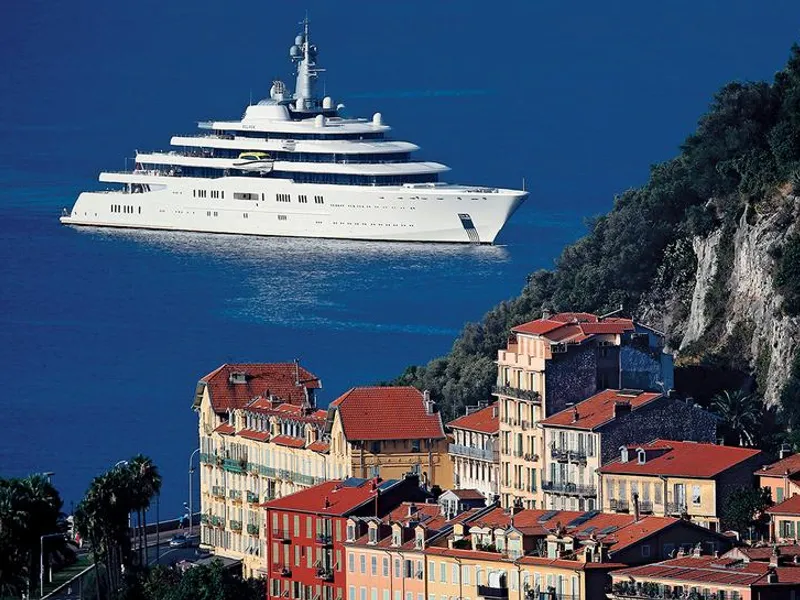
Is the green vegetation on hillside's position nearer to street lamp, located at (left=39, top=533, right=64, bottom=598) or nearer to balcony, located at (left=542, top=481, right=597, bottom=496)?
street lamp, located at (left=39, top=533, right=64, bottom=598)

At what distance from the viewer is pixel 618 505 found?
88125 mm

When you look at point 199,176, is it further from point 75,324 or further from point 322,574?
point 322,574

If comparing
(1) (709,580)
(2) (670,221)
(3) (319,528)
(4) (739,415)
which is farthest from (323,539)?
(2) (670,221)

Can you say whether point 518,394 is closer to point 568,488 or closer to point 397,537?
point 568,488

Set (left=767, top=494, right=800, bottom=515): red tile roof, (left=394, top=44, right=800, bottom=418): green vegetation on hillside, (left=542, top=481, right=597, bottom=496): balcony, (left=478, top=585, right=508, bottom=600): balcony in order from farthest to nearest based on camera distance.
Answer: (left=394, top=44, right=800, bottom=418): green vegetation on hillside < (left=542, top=481, right=597, bottom=496): balcony < (left=767, top=494, right=800, bottom=515): red tile roof < (left=478, top=585, right=508, bottom=600): balcony

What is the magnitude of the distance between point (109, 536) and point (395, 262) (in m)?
83.1

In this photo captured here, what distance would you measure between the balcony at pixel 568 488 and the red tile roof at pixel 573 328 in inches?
153

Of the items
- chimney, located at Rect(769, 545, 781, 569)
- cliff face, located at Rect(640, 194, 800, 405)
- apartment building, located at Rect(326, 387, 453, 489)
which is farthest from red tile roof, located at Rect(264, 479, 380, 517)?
cliff face, located at Rect(640, 194, 800, 405)

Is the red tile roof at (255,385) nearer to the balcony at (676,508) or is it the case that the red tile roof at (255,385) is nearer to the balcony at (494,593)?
the balcony at (676,508)

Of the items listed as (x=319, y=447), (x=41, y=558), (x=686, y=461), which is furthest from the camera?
(x=319, y=447)

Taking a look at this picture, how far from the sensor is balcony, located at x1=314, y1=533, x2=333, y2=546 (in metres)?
88.4

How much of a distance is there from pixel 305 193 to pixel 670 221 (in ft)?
260

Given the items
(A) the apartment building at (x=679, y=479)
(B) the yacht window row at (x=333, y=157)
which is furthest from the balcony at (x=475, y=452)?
(B) the yacht window row at (x=333, y=157)

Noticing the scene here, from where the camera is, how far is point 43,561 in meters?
96.0
